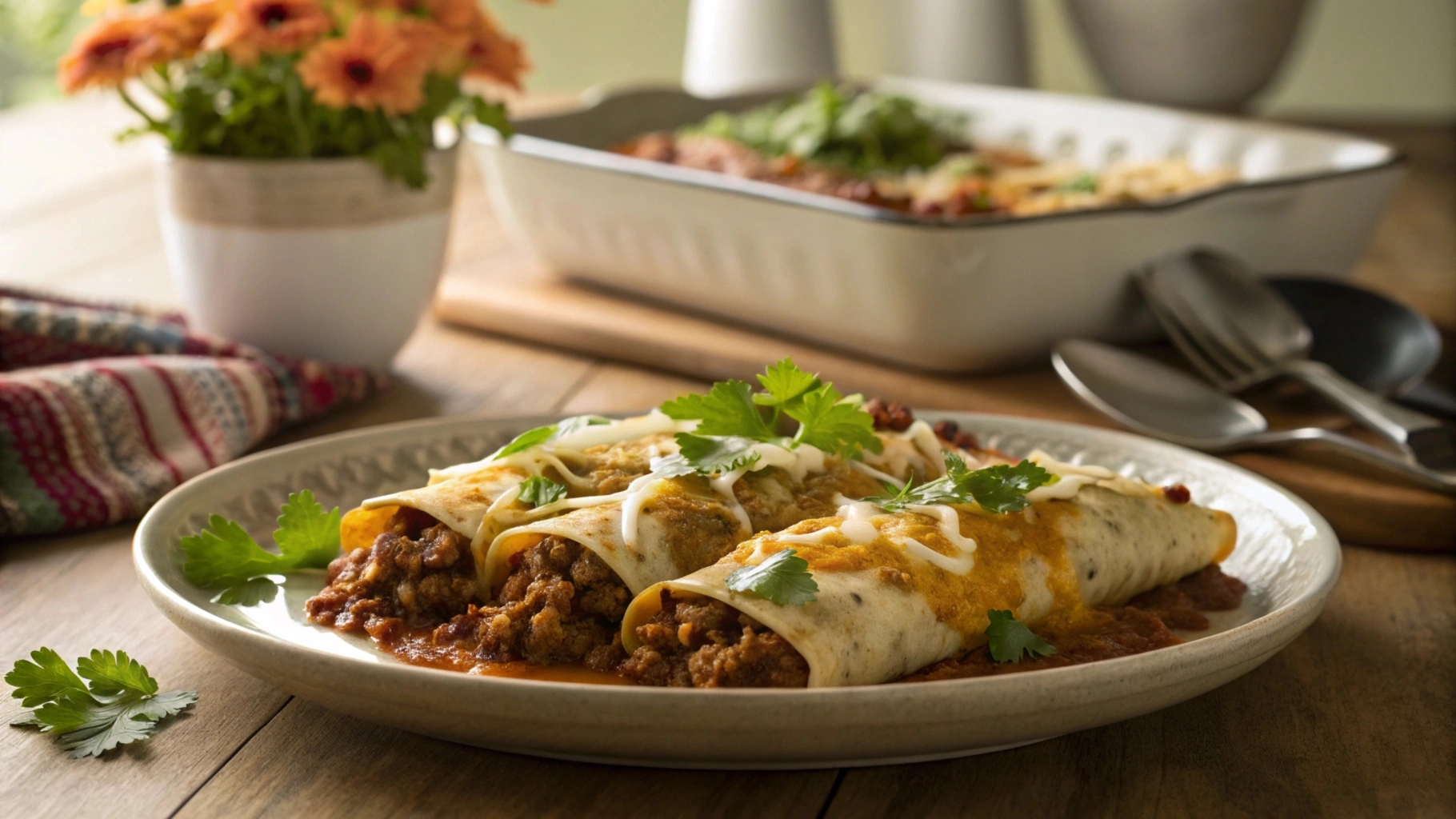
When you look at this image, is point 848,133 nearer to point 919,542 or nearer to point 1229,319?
point 1229,319

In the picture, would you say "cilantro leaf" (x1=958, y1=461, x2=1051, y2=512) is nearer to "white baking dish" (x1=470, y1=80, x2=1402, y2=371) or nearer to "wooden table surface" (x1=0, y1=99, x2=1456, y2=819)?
"wooden table surface" (x1=0, y1=99, x2=1456, y2=819)

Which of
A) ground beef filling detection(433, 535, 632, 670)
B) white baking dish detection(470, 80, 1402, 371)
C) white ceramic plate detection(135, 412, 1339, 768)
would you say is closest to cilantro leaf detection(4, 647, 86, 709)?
white ceramic plate detection(135, 412, 1339, 768)

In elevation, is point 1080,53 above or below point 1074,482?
below

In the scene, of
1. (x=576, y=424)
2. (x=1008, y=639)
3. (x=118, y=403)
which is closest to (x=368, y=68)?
(x=118, y=403)

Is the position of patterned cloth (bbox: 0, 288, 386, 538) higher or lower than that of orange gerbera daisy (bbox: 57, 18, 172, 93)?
lower

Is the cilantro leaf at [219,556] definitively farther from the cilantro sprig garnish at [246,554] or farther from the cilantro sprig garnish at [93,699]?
the cilantro sprig garnish at [93,699]

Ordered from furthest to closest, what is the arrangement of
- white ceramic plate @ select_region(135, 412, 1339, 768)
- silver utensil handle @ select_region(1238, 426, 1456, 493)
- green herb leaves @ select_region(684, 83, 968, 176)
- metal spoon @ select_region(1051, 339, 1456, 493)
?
green herb leaves @ select_region(684, 83, 968, 176) → metal spoon @ select_region(1051, 339, 1456, 493) → silver utensil handle @ select_region(1238, 426, 1456, 493) → white ceramic plate @ select_region(135, 412, 1339, 768)

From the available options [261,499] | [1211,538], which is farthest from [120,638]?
[1211,538]
